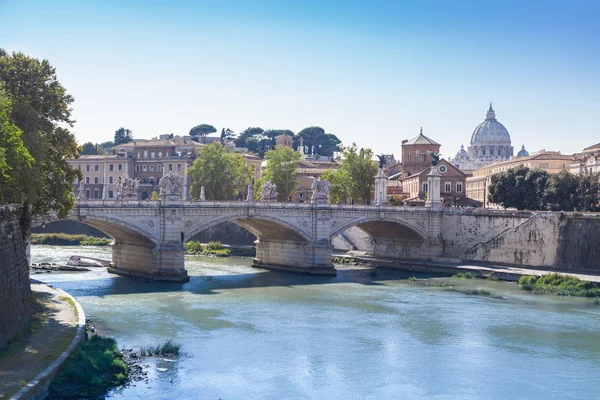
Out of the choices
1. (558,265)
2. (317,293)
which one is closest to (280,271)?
(317,293)

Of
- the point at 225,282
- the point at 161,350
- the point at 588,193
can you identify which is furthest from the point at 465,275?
the point at 161,350

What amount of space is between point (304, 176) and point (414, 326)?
179ft

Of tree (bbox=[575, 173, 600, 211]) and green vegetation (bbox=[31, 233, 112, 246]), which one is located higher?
tree (bbox=[575, 173, 600, 211])

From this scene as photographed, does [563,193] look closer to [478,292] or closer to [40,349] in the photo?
[478,292]

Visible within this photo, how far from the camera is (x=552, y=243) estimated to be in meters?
43.5

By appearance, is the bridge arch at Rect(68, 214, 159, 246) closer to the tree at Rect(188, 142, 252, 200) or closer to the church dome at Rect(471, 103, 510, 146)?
the tree at Rect(188, 142, 252, 200)

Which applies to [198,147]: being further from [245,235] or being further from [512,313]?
[512,313]

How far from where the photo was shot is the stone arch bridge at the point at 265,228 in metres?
37.2

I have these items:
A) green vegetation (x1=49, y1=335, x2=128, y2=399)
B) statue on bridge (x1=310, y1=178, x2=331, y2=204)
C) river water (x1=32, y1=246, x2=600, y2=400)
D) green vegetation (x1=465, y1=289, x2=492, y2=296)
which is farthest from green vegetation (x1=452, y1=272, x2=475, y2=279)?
green vegetation (x1=49, y1=335, x2=128, y2=399)

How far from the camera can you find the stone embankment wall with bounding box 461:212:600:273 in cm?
4194

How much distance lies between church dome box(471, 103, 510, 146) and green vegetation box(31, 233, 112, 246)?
9774 cm

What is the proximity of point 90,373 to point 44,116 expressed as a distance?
12.2 metres

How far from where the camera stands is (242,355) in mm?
22703

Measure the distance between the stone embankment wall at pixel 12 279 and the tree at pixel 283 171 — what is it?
134 ft
